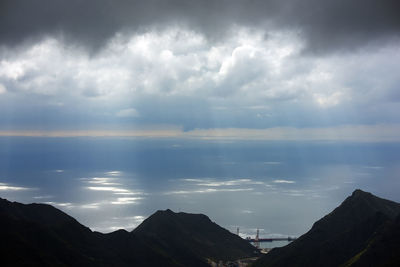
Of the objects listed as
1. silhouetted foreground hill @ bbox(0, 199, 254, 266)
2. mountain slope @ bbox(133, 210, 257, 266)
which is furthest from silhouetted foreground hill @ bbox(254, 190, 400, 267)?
silhouetted foreground hill @ bbox(0, 199, 254, 266)

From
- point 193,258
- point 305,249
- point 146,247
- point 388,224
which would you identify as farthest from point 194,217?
point 388,224

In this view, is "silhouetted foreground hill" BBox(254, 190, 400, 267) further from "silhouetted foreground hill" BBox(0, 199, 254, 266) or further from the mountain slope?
"silhouetted foreground hill" BBox(0, 199, 254, 266)

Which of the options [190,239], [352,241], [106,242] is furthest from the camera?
[190,239]

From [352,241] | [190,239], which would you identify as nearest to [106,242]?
[190,239]

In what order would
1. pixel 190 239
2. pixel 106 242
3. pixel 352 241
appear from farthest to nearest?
pixel 190 239 → pixel 106 242 → pixel 352 241

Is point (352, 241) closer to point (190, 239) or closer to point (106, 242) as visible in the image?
point (190, 239)

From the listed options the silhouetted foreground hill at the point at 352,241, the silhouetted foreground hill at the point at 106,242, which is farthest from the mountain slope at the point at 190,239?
the silhouetted foreground hill at the point at 352,241
